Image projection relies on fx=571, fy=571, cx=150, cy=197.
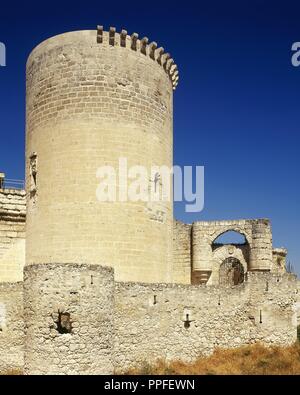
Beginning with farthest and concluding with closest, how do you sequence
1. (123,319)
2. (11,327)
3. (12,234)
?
(12,234)
(123,319)
(11,327)

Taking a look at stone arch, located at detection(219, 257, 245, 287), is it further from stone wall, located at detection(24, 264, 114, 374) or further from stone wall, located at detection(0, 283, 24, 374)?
stone wall, located at detection(24, 264, 114, 374)

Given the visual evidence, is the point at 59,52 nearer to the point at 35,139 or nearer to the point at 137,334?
the point at 35,139

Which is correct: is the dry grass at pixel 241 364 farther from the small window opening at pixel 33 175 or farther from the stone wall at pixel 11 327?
the small window opening at pixel 33 175

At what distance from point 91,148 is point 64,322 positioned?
5746 mm

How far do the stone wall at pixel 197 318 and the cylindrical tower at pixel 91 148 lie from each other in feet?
6.63

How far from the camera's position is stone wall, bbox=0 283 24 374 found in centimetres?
1237

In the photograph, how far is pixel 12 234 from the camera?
17.1 metres

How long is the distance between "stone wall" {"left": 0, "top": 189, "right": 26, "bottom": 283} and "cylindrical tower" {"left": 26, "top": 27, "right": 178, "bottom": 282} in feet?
1.86

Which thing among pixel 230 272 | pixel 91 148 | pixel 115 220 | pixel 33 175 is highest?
pixel 91 148

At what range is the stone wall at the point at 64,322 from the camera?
11047mm

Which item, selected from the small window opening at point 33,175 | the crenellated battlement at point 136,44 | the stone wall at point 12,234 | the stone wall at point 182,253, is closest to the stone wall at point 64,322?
the small window opening at point 33,175

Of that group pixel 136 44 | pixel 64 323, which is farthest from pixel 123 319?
pixel 136 44

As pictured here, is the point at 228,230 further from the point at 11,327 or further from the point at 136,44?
the point at 11,327

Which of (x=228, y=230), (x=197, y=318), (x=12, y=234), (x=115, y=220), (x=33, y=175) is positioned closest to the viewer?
(x=197, y=318)
